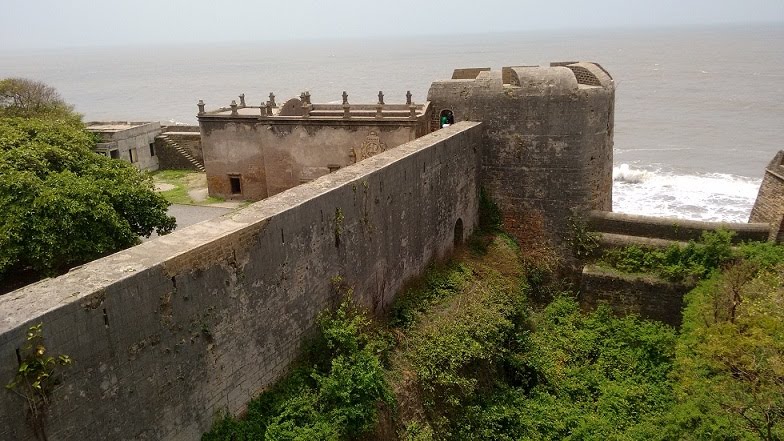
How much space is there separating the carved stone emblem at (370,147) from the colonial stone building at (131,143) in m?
11.5

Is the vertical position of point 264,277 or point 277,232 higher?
point 277,232

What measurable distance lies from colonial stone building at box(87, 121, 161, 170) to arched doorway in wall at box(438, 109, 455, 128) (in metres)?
14.9

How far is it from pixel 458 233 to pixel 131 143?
58.4ft

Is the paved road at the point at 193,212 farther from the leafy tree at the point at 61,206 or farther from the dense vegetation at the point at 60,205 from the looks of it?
the leafy tree at the point at 61,206

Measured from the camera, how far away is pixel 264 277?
883 centimetres

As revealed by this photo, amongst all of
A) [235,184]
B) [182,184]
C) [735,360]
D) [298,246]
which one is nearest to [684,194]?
[235,184]

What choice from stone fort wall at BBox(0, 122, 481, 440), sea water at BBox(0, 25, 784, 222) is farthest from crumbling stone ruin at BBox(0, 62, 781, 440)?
sea water at BBox(0, 25, 784, 222)

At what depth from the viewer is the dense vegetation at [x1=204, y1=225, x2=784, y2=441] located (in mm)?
9508

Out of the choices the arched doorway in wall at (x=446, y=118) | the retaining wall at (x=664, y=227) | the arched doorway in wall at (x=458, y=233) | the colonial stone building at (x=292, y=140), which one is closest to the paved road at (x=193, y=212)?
the colonial stone building at (x=292, y=140)

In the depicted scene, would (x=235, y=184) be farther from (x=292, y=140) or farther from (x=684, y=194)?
(x=684, y=194)

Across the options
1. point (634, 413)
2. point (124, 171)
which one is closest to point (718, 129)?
point (634, 413)

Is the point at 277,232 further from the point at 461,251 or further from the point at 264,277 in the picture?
the point at 461,251

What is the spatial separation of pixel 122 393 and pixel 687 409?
896 cm

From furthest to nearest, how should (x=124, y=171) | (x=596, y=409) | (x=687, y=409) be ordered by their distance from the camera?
1. (x=124, y=171)
2. (x=596, y=409)
3. (x=687, y=409)
